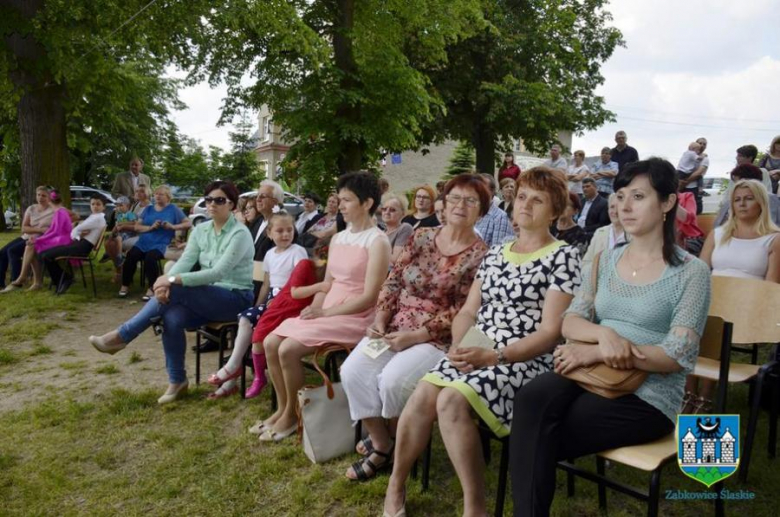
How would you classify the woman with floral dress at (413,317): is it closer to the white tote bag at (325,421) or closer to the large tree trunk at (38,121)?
the white tote bag at (325,421)

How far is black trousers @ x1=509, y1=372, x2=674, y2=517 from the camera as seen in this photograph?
213cm

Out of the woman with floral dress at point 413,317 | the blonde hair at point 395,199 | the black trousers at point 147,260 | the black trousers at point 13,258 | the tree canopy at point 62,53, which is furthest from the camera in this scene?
the black trousers at point 13,258

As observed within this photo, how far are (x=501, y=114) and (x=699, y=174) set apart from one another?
7.49 meters

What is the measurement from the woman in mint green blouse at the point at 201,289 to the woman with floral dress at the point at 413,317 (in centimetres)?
159

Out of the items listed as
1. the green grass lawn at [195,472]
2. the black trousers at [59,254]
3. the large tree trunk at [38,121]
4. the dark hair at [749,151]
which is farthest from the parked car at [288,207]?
the green grass lawn at [195,472]

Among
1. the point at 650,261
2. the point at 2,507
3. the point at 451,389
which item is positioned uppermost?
the point at 650,261

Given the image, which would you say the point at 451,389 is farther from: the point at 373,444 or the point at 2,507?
the point at 2,507

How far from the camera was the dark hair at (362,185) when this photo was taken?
12.3ft

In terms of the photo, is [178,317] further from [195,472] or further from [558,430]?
[558,430]

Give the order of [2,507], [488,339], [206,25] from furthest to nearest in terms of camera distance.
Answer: [206,25] → [2,507] → [488,339]

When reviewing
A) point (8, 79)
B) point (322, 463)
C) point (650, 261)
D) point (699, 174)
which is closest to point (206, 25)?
point (8, 79)

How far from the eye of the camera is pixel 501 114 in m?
16.3

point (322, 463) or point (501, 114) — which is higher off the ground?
point (501, 114)

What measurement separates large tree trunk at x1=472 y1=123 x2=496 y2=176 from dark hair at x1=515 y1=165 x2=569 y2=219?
49.3 ft
